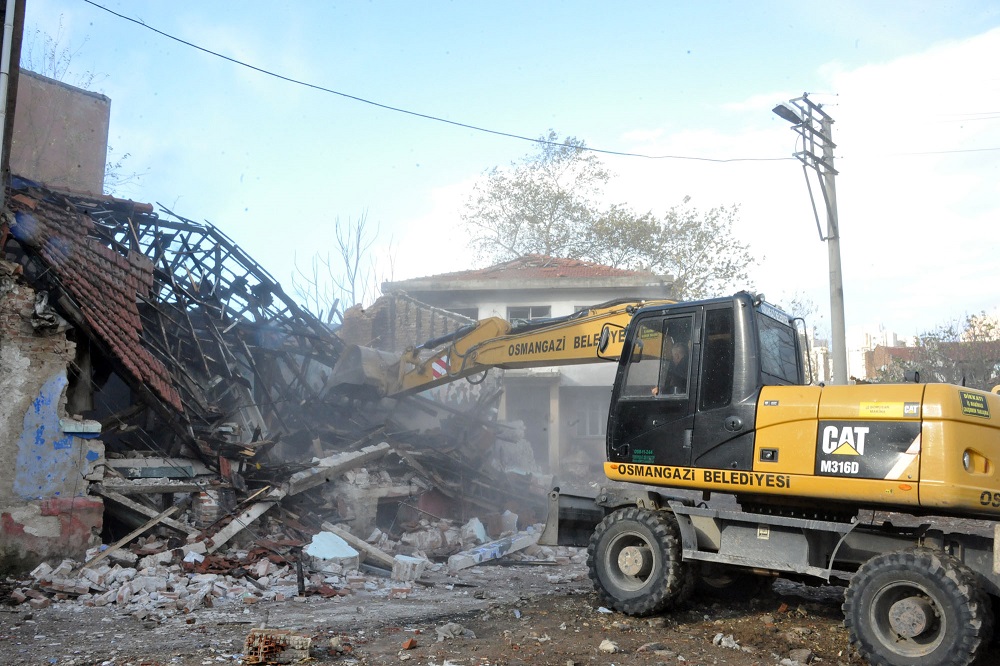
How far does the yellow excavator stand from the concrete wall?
14.5 meters

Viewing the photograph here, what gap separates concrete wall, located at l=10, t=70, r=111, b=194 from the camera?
57.0 feet

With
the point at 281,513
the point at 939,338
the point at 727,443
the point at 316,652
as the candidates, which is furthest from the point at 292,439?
the point at 939,338

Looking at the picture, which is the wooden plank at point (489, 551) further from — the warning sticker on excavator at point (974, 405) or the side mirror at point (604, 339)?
the warning sticker on excavator at point (974, 405)

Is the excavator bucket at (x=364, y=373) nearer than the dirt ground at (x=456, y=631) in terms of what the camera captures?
No

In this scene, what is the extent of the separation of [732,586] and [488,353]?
14.9 feet

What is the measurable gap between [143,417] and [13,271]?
2.60 metres

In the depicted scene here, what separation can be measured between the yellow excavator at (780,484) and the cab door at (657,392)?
0.04 ft

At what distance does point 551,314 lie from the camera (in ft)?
79.3

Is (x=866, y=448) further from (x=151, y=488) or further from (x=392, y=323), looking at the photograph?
(x=392, y=323)

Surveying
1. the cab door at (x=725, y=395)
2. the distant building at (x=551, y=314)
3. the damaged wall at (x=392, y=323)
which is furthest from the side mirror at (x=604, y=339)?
the distant building at (x=551, y=314)

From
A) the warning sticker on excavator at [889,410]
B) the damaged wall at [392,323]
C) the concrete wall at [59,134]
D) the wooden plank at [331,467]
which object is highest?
the concrete wall at [59,134]

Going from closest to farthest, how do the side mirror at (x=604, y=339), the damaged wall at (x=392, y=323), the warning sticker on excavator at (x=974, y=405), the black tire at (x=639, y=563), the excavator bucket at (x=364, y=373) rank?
1. the warning sticker on excavator at (x=974, y=405)
2. the black tire at (x=639, y=563)
3. the side mirror at (x=604, y=339)
4. the excavator bucket at (x=364, y=373)
5. the damaged wall at (x=392, y=323)

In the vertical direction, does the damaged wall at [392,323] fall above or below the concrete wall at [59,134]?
below

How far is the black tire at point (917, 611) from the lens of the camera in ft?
17.8
